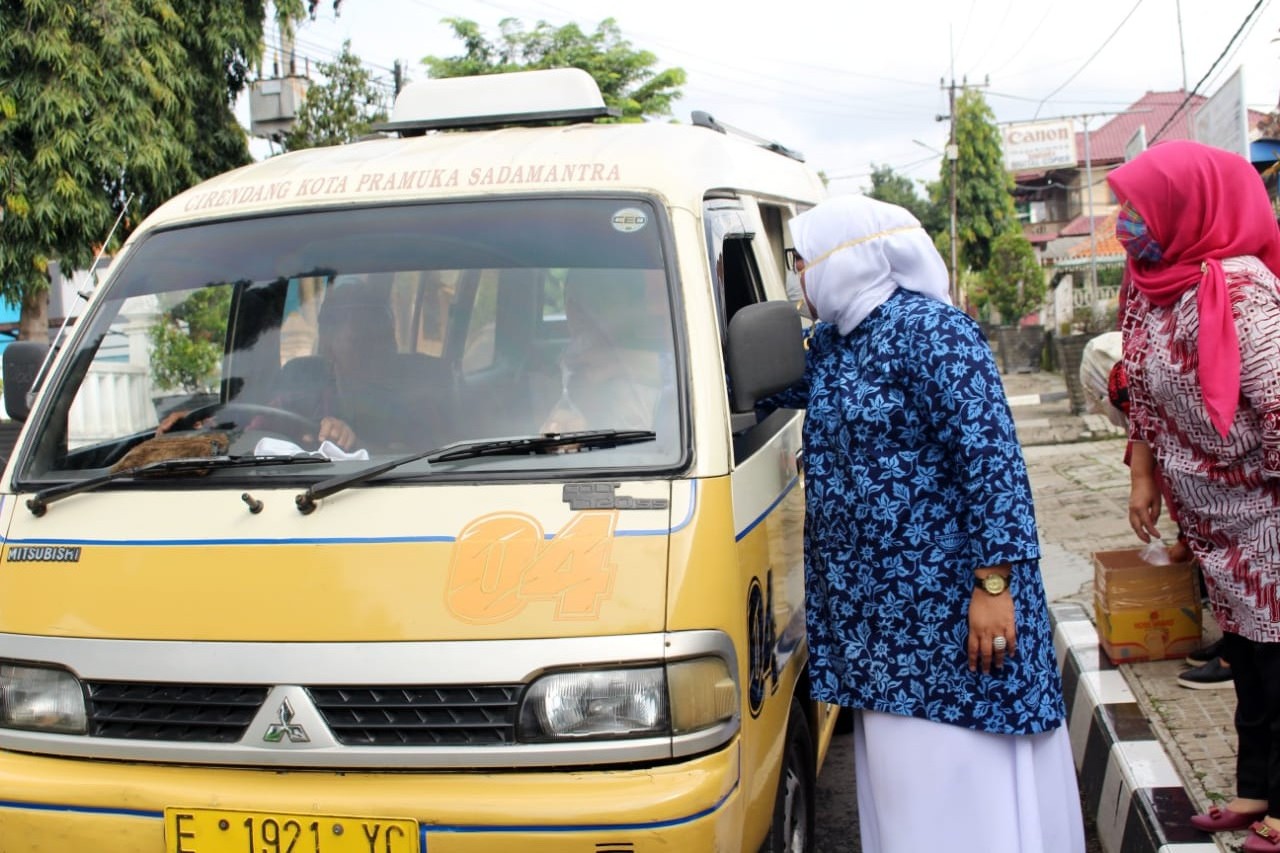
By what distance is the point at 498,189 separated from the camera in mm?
2982

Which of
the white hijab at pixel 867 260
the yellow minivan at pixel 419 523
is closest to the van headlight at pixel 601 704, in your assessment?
the yellow minivan at pixel 419 523

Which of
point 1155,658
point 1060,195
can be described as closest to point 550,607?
point 1155,658

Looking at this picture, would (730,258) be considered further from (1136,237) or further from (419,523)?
(419,523)

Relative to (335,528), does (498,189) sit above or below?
above

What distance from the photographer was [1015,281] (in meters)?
33.2

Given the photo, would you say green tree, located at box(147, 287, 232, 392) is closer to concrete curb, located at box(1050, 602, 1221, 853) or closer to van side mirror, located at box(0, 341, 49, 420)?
van side mirror, located at box(0, 341, 49, 420)

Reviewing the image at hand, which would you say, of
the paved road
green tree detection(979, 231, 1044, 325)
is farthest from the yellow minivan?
green tree detection(979, 231, 1044, 325)

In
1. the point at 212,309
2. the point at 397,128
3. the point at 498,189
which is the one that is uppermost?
the point at 397,128

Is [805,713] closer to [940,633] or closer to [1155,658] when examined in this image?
[940,633]

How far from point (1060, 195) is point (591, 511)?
64.4 m

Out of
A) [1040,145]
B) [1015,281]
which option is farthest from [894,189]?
[1015,281]

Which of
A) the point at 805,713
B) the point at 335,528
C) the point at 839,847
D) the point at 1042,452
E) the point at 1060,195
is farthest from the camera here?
the point at 1060,195

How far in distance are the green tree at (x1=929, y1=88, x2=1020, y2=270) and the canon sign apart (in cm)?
1162

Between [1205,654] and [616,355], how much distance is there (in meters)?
2.77
